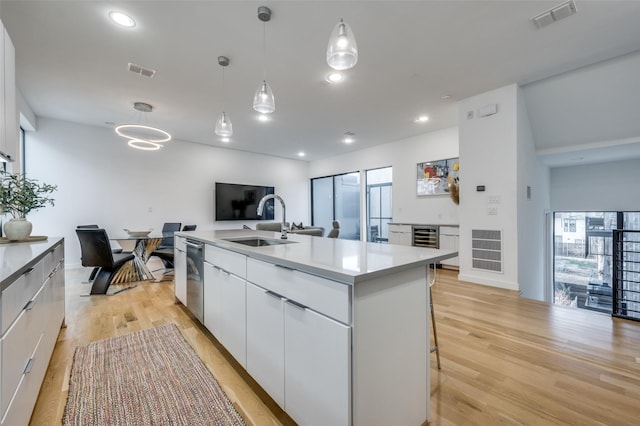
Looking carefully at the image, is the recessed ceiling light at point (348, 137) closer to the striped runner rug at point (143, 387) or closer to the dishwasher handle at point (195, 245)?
the dishwasher handle at point (195, 245)

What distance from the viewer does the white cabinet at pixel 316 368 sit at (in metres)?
1.06

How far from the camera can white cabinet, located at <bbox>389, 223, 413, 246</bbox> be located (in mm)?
5743

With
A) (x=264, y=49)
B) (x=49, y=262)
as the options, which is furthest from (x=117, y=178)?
(x=264, y=49)

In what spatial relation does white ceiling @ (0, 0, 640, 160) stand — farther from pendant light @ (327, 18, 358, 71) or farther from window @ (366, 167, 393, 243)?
window @ (366, 167, 393, 243)

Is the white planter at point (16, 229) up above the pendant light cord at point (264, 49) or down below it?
below

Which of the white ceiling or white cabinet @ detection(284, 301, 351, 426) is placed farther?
the white ceiling

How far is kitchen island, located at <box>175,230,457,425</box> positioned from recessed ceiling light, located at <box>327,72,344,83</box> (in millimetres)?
2640

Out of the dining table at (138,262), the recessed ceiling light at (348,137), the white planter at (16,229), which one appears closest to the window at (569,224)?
the recessed ceiling light at (348,137)

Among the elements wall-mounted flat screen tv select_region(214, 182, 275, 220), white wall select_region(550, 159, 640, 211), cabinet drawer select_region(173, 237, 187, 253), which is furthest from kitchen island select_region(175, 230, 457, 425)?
white wall select_region(550, 159, 640, 211)

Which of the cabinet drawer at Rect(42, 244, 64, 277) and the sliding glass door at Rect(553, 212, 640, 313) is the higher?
the cabinet drawer at Rect(42, 244, 64, 277)

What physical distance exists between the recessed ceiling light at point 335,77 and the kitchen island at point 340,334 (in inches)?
104

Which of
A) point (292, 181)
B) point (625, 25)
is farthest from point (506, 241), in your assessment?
point (292, 181)

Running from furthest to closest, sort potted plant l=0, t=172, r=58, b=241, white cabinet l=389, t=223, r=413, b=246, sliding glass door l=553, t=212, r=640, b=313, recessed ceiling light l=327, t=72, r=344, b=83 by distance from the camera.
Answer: sliding glass door l=553, t=212, r=640, b=313 < white cabinet l=389, t=223, r=413, b=246 < recessed ceiling light l=327, t=72, r=344, b=83 < potted plant l=0, t=172, r=58, b=241

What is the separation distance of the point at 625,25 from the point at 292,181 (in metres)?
7.31
